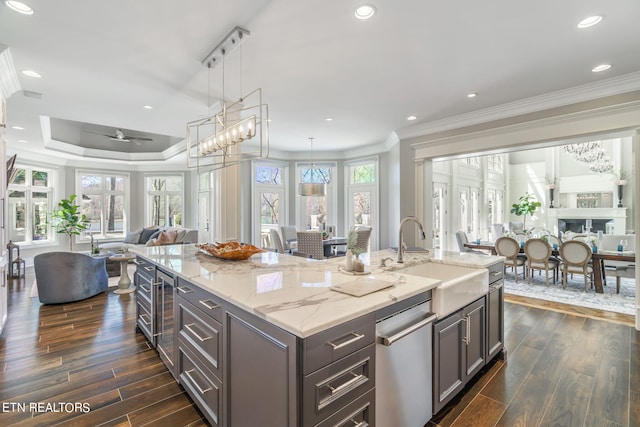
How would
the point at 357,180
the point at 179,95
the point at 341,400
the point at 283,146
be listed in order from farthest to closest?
the point at 357,180 < the point at 283,146 < the point at 179,95 < the point at 341,400

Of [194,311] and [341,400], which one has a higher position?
[194,311]

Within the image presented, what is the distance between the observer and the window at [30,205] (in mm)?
6801

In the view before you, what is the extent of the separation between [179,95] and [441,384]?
417cm

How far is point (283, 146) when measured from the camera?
7.11 metres

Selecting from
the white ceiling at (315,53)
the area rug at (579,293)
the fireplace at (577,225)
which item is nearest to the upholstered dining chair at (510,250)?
the area rug at (579,293)

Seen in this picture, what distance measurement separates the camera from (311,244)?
4930 millimetres

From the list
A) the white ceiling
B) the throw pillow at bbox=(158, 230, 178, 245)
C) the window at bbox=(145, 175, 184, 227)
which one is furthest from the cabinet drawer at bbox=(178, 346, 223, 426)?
the window at bbox=(145, 175, 184, 227)

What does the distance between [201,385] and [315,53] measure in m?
2.88

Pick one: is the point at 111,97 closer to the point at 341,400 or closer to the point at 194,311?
the point at 194,311

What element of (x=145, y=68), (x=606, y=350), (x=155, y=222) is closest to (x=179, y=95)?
(x=145, y=68)

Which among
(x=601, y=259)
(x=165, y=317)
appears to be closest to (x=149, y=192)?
(x=165, y=317)

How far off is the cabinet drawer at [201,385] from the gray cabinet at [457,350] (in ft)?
4.25

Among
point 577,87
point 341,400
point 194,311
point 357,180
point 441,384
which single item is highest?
point 577,87

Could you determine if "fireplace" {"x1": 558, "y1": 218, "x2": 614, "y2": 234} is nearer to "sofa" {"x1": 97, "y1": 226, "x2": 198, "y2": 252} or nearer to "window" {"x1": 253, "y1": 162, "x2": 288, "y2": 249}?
"window" {"x1": 253, "y1": 162, "x2": 288, "y2": 249}
